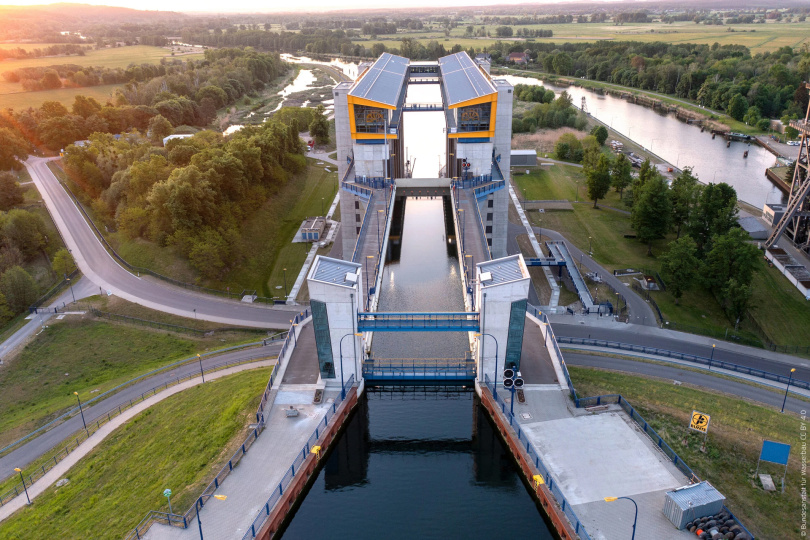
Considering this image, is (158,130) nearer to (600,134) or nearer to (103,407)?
(103,407)

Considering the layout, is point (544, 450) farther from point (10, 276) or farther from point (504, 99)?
point (10, 276)

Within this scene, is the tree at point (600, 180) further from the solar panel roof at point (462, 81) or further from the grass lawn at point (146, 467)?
the grass lawn at point (146, 467)

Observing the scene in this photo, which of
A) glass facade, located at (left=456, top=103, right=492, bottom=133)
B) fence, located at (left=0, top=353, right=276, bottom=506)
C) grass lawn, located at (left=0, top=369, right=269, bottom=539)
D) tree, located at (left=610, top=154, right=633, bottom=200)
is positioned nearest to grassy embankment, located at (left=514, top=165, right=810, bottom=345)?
tree, located at (left=610, top=154, right=633, bottom=200)

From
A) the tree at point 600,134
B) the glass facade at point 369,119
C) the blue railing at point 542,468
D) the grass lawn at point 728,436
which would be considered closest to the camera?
the blue railing at point 542,468

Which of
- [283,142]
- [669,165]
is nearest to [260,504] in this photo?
[283,142]

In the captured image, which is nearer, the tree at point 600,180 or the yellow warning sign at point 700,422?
the yellow warning sign at point 700,422

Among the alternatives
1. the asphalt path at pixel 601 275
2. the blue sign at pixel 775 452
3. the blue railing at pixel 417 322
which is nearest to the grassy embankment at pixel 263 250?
the asphalt path at pixel 601 275

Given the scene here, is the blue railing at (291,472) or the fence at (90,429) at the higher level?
the blue railing at (291,472)

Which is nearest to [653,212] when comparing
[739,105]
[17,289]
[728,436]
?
[728,436]
